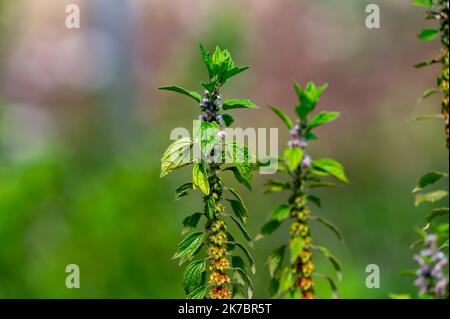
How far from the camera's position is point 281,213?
103 cm

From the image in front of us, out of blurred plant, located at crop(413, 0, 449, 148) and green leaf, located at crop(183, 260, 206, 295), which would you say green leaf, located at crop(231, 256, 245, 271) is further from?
blurred plant, located at crop(413, 0, 449, 148)

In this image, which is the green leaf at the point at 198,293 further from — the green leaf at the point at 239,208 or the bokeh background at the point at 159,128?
the bokeh background at the point at 159,128

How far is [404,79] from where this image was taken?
4566 mm

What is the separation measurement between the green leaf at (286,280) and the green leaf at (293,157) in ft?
0.52

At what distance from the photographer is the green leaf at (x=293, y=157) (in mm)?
1017

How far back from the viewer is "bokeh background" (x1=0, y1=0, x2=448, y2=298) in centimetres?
214

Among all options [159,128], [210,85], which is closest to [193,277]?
[210,85]

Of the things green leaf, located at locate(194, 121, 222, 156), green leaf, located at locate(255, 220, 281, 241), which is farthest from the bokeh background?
green leaf, located at locate(194, 121, 222, 156)

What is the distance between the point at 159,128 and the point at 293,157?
277 cm

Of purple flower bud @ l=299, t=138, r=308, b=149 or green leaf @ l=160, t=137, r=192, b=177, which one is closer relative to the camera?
green leaf @ l=160, t=137, r=192, b=177

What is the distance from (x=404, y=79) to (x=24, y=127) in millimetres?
2411

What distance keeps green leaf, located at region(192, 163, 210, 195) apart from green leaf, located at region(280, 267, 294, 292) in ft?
0.77
